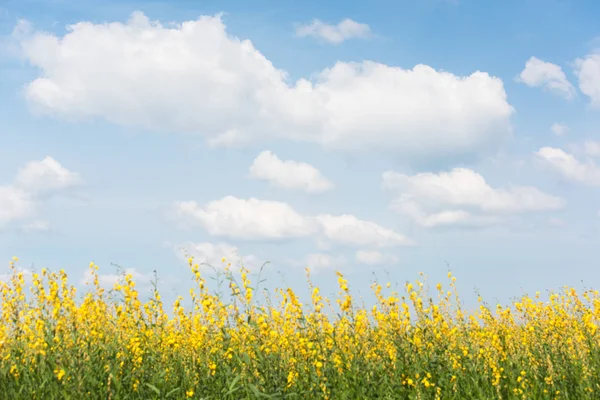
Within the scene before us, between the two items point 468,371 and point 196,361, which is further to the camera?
point 468,371

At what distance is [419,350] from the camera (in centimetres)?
751

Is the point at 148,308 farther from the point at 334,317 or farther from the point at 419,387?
the point at 419,387

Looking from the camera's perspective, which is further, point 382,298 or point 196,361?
point 382,298

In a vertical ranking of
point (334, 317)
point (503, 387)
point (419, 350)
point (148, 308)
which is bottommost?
point (503, 387)

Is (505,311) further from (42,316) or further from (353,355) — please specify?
(42,316)

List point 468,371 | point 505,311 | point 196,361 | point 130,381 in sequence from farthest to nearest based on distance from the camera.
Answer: point 505,311 → point 468,371 → point 196,361 → point 130,381

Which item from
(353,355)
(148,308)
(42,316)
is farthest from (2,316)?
(353,355)

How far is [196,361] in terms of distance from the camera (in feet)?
23.7

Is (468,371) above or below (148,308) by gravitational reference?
below

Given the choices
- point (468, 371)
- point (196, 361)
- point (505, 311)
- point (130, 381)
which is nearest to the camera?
point (130, 381)

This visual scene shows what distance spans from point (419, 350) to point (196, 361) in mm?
2815

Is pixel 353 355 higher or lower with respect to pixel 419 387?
higher

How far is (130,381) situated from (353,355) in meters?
2.64

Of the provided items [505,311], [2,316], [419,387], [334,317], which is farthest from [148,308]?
[505,311]
